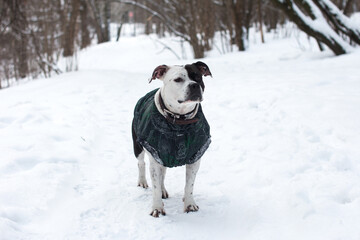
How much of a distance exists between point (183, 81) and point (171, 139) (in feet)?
1.82

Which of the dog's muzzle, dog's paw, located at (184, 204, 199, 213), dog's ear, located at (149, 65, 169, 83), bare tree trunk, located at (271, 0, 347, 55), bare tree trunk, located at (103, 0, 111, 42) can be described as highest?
bare tree trunk, located at (103, 0, 111, 42)

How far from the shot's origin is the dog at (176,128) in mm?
3008

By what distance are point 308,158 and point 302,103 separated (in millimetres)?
1585

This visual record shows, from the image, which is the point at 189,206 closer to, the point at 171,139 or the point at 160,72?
the point at 171,139

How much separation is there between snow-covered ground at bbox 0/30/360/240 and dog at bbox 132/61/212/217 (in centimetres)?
41

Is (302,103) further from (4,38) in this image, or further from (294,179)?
(4,38)

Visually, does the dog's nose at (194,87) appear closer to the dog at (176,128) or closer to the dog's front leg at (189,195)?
the dog at (176,128)

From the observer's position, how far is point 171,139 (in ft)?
9.88

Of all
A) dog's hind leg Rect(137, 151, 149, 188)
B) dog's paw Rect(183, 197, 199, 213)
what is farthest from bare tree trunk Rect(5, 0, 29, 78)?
dog's paw Rect(183, 197, 199, 213)

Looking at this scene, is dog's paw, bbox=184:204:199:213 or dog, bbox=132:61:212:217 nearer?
dog, bbox=132:61:212:217

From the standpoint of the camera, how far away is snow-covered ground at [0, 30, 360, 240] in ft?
9.48

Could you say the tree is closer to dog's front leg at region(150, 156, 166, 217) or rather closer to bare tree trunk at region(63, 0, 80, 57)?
dog's front leg at region(150, 156, 166, 217)

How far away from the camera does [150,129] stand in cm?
309

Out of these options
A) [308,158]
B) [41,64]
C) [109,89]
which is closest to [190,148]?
[308,158]
